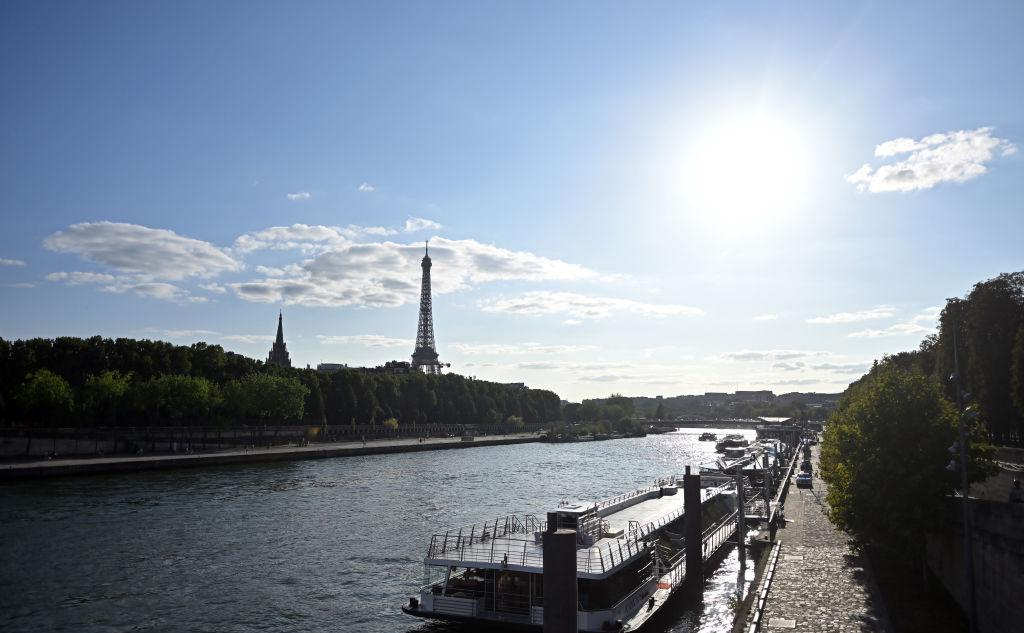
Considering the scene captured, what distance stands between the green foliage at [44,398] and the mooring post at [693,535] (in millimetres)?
80678

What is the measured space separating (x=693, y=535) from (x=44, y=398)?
81.5m

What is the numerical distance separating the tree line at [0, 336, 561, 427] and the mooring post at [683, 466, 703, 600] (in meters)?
80.4

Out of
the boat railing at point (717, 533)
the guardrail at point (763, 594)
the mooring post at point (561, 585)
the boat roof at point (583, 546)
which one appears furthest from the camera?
the boat railing at point (717, 533)

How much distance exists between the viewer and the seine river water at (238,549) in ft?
89.8

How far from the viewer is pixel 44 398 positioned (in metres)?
82.6

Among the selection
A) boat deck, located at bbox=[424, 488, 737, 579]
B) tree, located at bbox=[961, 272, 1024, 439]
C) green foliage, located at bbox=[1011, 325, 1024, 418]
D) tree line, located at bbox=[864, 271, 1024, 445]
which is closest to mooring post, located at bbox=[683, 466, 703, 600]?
boat deck, located at bbox=[424, 488, 737, 579]

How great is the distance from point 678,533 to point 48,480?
53.5m

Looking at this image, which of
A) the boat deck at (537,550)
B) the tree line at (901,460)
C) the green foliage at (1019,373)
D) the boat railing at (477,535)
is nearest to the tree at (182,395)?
the boat railing at (477,535)

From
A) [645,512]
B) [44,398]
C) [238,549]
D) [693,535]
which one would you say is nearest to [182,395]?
[44,398]

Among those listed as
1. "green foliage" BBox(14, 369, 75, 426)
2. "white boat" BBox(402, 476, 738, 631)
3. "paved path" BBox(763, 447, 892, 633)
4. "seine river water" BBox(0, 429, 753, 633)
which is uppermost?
"green foliage" BBox(14, 369, 75, 426)

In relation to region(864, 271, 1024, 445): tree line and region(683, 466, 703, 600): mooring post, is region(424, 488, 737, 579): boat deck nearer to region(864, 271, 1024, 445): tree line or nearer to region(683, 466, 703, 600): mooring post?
region(683, 466, 703, 600): mooring post

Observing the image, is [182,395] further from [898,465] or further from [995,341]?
[995,341]

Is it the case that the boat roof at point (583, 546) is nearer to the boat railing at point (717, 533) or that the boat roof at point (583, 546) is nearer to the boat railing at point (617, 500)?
the boat railing at point (617, 500)

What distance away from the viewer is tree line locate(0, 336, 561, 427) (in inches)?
3425
